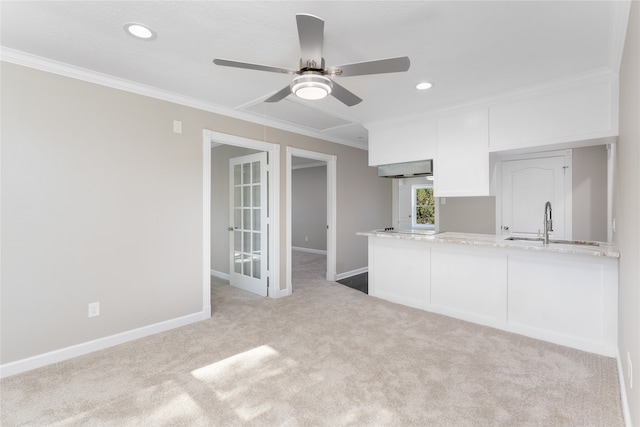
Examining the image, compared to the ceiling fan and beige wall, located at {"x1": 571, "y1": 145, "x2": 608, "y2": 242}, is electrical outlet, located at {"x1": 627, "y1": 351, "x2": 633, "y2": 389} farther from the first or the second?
beige wall, located at {"x1": 571, "y1": 145, "x2": 608, "y2": 242}

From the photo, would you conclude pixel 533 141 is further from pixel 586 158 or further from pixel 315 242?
pixel 315 242

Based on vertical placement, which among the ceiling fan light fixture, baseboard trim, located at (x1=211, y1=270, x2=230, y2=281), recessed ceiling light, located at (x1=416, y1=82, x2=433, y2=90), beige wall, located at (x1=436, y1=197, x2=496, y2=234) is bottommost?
baseboard trim, located at (x1=211, y1=270, x2=230, y2=281)

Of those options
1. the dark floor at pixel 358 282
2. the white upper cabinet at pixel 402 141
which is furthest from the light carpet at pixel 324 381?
the white upper cabinet at pixel 402 141

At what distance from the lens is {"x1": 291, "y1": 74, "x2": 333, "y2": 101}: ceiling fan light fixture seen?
1.90 m

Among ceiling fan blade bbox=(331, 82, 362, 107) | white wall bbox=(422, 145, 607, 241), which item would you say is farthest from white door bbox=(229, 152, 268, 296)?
white wall bbox=(422, 145, 607, 241)

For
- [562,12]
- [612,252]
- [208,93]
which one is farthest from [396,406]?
[208,93]

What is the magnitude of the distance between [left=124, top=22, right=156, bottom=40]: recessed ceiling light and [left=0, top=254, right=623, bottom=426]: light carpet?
245 cm

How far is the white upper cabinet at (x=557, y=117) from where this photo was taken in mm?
2633

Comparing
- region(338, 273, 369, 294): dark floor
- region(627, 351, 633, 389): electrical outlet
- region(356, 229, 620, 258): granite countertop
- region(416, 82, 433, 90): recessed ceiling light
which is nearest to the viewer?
region(627, 351, 633, 389): electrical outlet

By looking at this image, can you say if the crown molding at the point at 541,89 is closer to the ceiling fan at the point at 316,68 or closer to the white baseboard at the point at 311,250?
the ceiling fan at the point at 316,68

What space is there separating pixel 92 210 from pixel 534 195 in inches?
208

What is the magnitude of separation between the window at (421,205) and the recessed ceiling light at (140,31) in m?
6.99

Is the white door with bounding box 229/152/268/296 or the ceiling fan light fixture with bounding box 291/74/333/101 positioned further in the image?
the white door with bounding box 229/152/268/296

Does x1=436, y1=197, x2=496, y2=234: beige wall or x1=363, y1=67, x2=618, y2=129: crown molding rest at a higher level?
x1=363, y1=67, x2=618, y2=129: crown molding
